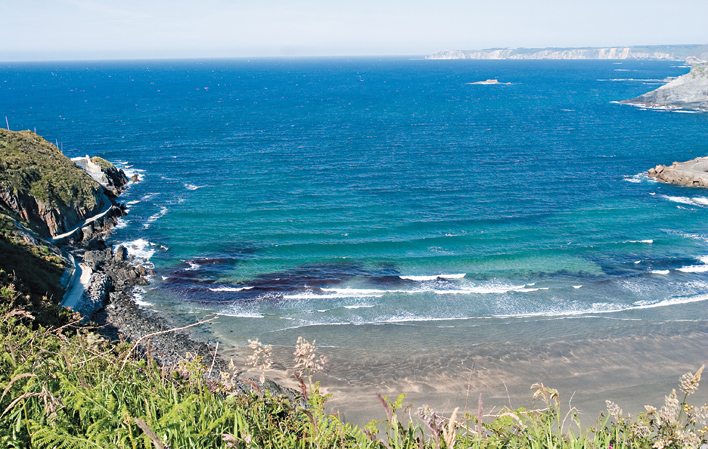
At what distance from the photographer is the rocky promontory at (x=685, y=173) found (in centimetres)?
6531

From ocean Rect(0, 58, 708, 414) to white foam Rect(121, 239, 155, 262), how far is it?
232 millimetres

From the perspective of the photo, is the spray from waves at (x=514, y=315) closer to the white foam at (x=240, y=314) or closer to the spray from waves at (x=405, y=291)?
the white foam at (x=240, y=314)

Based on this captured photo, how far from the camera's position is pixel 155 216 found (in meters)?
54.0

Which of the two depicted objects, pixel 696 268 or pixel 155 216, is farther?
pixel 155 216

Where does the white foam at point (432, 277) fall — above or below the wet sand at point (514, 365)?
above

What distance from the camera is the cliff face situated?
46.0 meters

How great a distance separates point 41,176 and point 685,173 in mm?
76043

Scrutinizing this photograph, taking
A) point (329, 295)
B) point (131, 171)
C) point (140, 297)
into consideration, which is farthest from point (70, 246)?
point (131, 171)

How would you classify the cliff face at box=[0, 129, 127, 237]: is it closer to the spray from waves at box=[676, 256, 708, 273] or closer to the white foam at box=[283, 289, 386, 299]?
the white foam at box=[283, 289, 386, 299]

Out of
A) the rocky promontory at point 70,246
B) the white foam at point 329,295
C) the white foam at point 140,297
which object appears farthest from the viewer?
the white foam at point 329,295

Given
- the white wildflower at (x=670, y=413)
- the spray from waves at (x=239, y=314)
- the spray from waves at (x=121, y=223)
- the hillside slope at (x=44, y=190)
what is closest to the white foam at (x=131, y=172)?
the hillside slope at (x=44, y=190)

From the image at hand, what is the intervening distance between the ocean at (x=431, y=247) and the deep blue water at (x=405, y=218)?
212mm

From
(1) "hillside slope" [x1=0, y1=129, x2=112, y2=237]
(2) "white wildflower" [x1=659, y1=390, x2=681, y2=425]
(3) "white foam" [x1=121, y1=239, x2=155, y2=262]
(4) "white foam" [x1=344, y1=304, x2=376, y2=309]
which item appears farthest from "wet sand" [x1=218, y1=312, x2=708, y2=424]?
(1) "hillside slope" [x1=0, y1=129, x2=112, y2=237]

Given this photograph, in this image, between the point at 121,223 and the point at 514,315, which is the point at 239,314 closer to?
the point at 514,315
